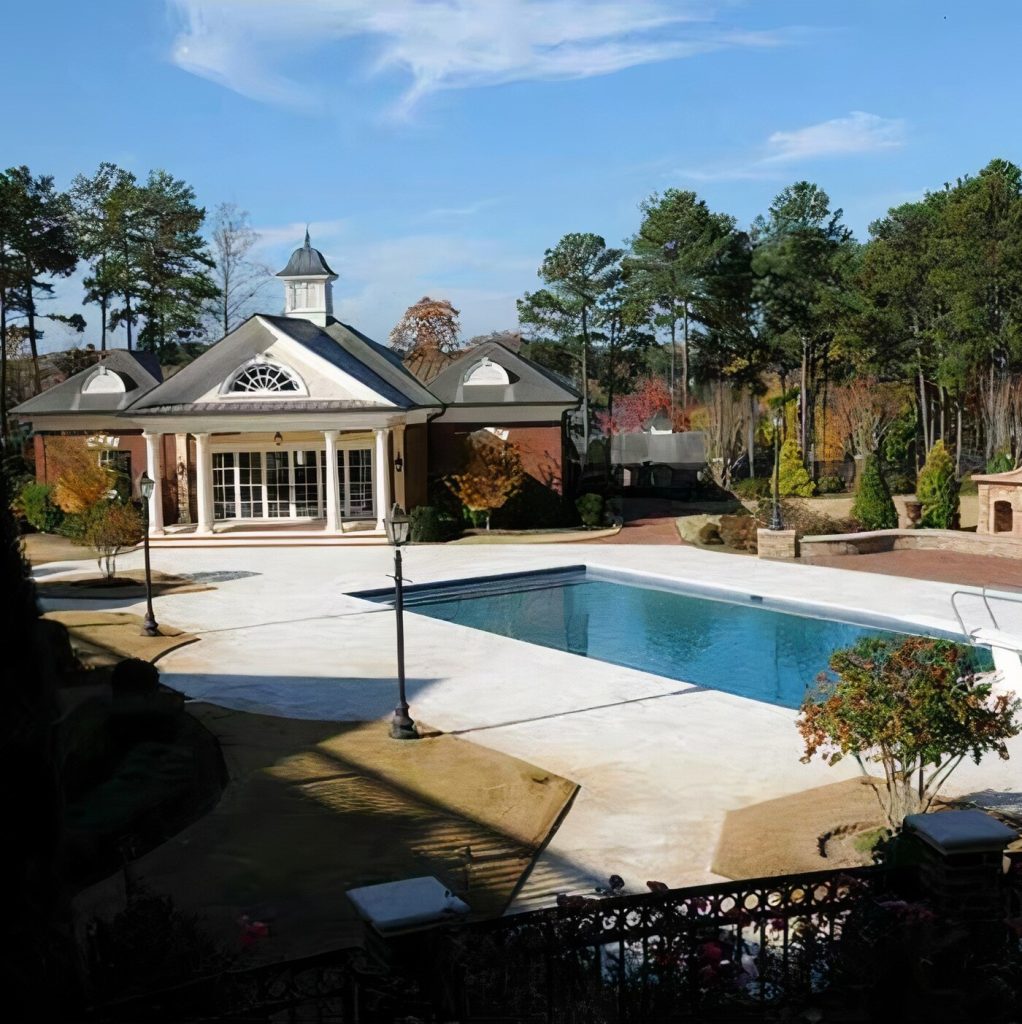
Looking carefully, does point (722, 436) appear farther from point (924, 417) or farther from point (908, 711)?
point (908, 711)

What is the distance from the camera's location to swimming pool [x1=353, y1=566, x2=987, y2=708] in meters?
15.9

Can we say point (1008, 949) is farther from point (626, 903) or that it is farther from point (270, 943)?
point (270, 943)

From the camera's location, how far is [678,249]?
50.5 meters

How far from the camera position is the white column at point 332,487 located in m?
29.0

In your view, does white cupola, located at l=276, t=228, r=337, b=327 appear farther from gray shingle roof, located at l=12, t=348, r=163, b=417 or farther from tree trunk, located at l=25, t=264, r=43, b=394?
tree trunk, located at l=25, t=264, r=43, b=394

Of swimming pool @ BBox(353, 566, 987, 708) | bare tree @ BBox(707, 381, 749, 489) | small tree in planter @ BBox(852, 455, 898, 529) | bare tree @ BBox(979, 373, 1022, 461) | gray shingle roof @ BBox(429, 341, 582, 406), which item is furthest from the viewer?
bare tree @ BBox(979, 373, 1022, 461)

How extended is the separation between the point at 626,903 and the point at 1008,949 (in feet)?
6.53

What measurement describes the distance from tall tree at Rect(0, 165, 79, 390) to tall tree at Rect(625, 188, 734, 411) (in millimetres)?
24128

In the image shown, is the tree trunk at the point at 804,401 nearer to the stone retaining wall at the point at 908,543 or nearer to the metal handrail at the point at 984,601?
the stone retaining wall at the point at 908,543

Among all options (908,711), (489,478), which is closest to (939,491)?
(489,478)

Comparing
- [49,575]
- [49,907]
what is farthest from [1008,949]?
[49,575]

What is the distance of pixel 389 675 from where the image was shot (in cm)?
1443

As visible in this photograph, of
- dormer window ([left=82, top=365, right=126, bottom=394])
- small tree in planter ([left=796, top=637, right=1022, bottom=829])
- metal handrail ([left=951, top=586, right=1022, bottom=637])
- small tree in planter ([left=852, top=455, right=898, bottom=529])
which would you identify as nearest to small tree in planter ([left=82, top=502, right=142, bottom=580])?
dormer window ([left=82, top=365, right=126, bottom=394])

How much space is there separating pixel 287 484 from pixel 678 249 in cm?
2553
